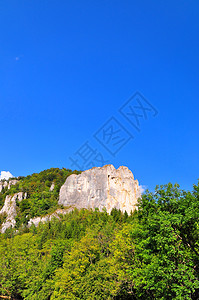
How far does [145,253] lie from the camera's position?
17.3 metres

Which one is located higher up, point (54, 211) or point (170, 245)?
point (54, 211)

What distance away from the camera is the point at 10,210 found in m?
115

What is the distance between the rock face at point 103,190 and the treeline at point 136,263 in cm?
6062

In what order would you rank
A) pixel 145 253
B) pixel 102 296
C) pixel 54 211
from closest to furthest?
pixel 145 253, pixel 102 296, pixel 54 211

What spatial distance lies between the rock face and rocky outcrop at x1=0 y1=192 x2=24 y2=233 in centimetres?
2363

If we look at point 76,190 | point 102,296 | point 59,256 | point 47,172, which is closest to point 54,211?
point 76,190

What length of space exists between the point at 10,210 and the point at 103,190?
1932 inches

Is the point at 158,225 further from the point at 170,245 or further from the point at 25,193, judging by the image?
the point at 25,193

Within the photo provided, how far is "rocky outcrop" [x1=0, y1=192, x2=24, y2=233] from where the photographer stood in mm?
105081

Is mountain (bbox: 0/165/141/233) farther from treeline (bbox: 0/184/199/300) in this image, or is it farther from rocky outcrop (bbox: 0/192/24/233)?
treeline (bbox: 0/184/199/300)

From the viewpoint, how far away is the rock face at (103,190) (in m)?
104

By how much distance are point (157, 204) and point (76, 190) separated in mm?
96307

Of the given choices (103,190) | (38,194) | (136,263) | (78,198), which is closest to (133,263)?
(136,263)

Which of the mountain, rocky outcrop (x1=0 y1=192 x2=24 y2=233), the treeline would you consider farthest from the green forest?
rocky outcrop (x1=0 y1=192 x2=24 y2=233)
